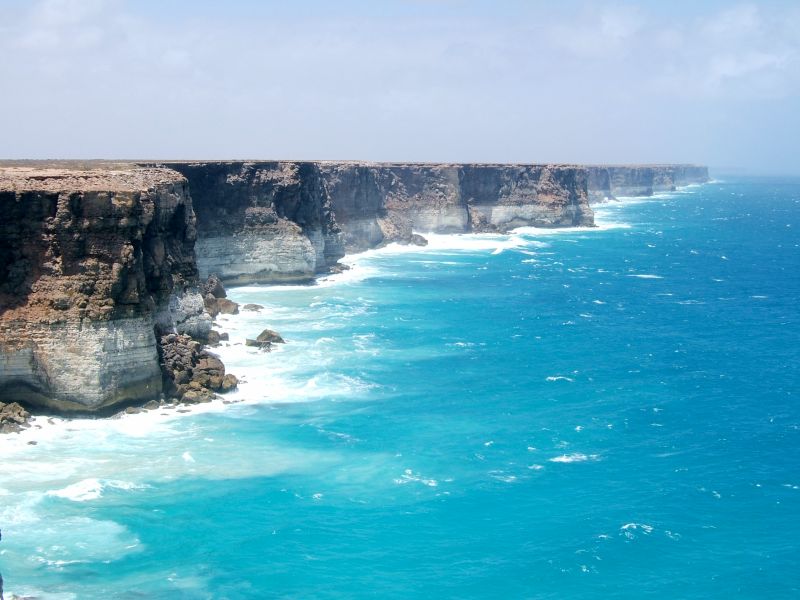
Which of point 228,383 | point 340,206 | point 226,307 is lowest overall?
point 228,383

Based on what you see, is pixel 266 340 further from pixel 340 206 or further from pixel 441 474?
pixel 340 206

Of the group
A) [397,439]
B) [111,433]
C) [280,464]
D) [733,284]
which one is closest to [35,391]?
[111,433]

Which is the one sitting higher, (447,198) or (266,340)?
(447,198)

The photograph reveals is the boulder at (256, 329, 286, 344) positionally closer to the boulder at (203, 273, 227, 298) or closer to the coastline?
the coastline

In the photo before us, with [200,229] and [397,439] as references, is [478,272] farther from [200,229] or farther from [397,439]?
[397,439]

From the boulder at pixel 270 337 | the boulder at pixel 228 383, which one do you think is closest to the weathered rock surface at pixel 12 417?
the boulder at pixel 228 383

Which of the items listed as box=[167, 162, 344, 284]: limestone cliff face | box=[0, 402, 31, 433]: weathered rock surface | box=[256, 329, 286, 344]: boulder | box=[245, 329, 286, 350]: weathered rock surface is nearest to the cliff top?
box=[0, 402, 31, 433]: weathered rock surface

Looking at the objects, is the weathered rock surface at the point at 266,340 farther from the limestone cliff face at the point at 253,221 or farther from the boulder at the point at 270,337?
the limestone cliff face at the point at 253,221

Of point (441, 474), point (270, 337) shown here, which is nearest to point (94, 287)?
point (270, 337)
